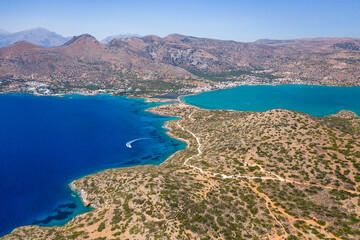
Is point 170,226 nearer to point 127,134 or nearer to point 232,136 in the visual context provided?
point 232,136

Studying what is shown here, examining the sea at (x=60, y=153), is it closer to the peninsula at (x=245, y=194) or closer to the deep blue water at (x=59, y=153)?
the deep blue water at (x=59, y=153)

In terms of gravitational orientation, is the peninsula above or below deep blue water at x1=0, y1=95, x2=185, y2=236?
above

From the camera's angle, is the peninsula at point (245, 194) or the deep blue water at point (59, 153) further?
the deep blue water at point (59, 153)

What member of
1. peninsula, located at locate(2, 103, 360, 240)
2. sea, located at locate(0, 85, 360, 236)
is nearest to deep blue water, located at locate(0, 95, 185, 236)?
sea, located at locate(0, 85, 360, 236)

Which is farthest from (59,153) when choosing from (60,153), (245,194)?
(245,194)

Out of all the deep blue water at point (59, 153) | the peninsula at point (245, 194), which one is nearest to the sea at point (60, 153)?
the deep blue water at point (59, 153)

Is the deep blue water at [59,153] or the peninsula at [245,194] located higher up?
the peninsula at [245,194]

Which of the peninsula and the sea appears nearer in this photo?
the peninsula

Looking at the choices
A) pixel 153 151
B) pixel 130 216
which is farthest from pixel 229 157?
pixel 153 151

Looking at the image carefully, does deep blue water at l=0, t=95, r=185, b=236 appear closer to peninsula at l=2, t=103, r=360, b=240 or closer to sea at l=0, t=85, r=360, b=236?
sea at l=0, t=85, r=360, b=236
